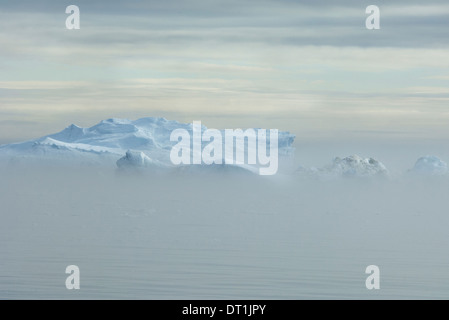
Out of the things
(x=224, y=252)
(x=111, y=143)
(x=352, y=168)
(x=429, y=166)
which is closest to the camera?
(x=224, y=252)

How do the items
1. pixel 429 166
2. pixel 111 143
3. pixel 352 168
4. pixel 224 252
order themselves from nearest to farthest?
pixel 224 252
pixel 352 168
pixel 429 166
pixel 111 143

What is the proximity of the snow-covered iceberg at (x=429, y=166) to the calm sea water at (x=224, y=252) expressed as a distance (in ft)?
16.2

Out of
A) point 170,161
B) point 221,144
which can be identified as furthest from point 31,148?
point 221,144

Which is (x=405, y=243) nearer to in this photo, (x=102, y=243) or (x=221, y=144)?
(x=102, y=243)

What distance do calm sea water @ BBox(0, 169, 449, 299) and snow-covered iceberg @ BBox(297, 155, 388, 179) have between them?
3.79 m

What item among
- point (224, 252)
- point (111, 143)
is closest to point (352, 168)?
point (111, 143)

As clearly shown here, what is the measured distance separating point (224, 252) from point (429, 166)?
3053 cm

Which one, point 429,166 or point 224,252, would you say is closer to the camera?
point 224,252

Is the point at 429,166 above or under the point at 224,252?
above
